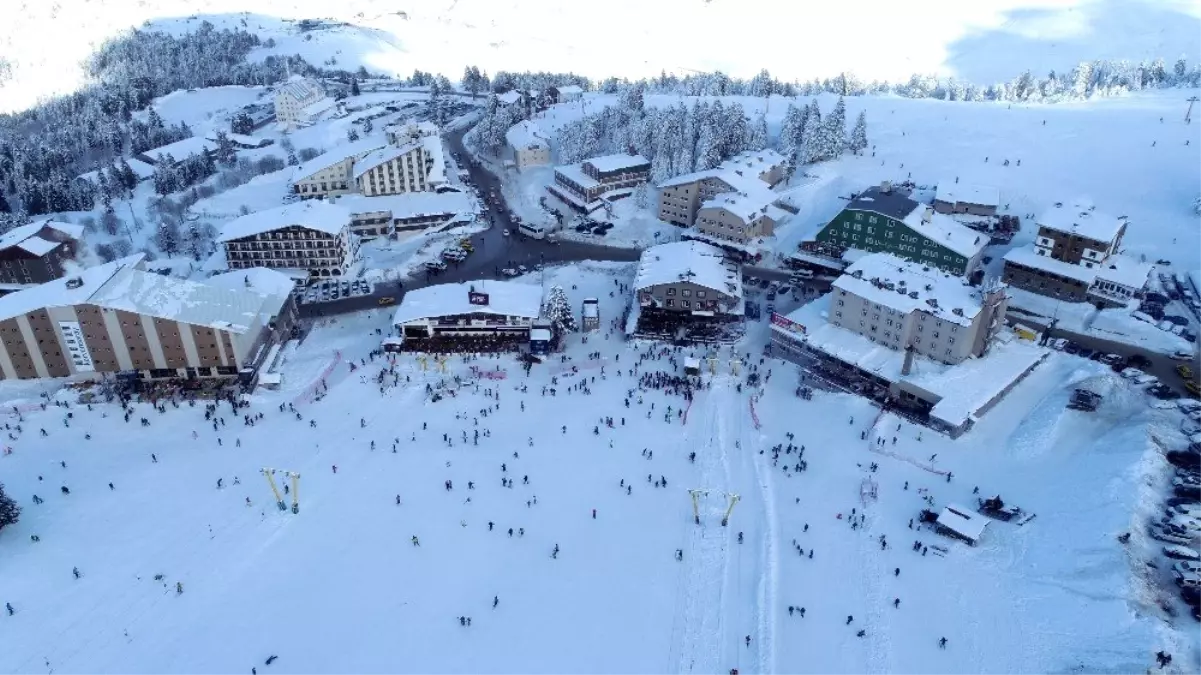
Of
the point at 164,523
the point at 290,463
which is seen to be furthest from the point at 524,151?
the point at 164,523

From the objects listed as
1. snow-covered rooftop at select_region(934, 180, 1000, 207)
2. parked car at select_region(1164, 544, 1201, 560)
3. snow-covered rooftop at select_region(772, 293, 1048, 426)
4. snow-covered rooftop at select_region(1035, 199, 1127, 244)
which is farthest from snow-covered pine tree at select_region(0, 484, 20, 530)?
snow-covered rooftop at select_region(934, 180, 1000, 207)

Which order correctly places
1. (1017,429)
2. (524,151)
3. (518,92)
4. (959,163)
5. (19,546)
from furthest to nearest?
(518,92) → (524,151) → (959,163) → (1017,429) → (19,546)

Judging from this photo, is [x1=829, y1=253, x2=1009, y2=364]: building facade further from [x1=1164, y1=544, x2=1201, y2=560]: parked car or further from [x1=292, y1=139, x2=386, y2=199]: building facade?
[x1=292, y1=139, x2=386, y2=199]: building facade

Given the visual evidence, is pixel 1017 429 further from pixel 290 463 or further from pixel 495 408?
pixel 290 463

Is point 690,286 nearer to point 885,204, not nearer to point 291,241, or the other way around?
Answer: point 885,204

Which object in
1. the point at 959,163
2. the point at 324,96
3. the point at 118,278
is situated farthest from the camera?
the point at 324,96

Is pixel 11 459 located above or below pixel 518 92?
below

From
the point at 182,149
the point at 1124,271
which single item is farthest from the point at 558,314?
the point at 182,149
